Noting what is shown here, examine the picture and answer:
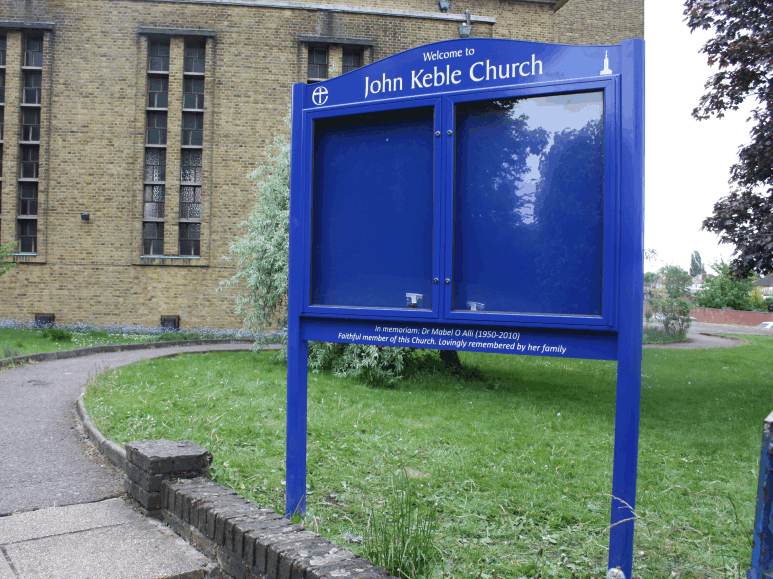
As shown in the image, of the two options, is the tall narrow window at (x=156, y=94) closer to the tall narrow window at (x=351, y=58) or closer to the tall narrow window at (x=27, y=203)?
the tall narrow window at (x=27, y=203)

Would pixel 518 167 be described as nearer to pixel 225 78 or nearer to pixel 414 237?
pixel 414 237

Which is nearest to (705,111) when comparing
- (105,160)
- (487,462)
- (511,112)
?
(487,462)

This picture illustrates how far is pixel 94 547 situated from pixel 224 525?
854 millimetres

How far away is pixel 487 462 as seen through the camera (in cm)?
522

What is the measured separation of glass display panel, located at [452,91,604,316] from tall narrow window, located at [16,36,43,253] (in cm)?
1937

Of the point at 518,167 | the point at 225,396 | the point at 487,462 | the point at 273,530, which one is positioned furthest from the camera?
the point at 225,396

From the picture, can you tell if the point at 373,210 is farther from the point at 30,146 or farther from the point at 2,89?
the point at 2,89

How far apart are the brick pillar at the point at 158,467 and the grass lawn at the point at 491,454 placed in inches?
22.4

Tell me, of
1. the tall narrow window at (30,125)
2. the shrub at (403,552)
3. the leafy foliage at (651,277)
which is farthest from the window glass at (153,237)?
the leafy foliage at (651,277)

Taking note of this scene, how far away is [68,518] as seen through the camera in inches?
147

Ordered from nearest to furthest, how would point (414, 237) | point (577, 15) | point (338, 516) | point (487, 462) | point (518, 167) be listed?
point (518, 167) → point (414, 237) → point (338, 516) → point (487, 462) → point (577, 15)

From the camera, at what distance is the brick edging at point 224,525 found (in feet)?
8.18

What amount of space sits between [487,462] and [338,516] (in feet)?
5.87

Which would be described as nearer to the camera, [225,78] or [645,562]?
[645,562]
